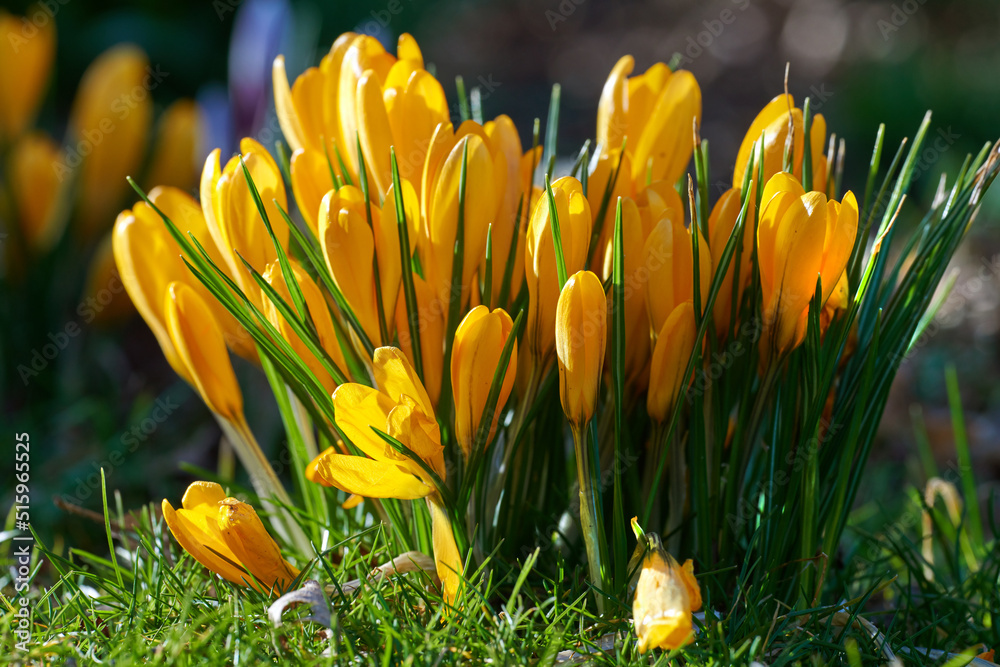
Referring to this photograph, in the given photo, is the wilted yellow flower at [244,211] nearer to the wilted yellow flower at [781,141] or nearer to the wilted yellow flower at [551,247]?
the wilted yellow flower at [551,247]

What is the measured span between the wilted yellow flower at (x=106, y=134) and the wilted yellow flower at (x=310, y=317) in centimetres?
108

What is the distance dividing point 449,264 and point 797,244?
9.5 inches

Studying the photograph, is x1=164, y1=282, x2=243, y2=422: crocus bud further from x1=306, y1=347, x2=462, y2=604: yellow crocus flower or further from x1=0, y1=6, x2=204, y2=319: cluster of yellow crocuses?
x1=0, y1=6, x2=204, y2=319: cluster of yellow crocuses

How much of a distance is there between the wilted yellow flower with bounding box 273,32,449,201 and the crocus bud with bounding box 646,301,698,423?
232 millimetres

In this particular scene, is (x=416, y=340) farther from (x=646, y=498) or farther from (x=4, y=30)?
(x=4, y=30)

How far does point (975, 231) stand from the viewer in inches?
89.8

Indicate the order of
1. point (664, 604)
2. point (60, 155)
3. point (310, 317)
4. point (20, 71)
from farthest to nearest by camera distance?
point (60, 155)
point (20, 71)
point (310, 317)
point (664, 604)

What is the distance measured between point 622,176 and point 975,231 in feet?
6.75

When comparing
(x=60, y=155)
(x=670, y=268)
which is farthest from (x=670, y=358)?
(x=60, y=155)

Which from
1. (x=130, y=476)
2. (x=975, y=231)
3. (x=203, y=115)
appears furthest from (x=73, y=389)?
(x=975, y=231)

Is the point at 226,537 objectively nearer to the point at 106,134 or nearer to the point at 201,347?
the point at 201,347

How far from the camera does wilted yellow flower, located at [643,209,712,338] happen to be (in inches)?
21.4

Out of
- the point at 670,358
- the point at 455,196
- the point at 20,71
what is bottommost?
the point at 670,358

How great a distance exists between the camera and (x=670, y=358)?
55 cm
